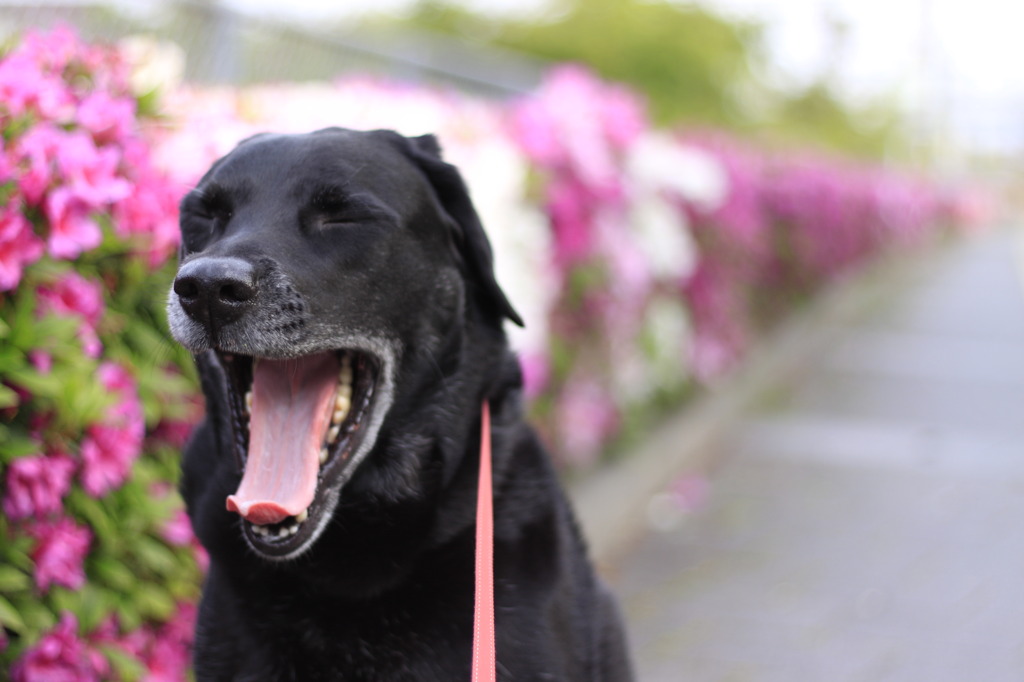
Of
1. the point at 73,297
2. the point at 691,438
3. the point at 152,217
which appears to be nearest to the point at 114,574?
the point at 73,297

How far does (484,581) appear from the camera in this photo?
216 centimetres

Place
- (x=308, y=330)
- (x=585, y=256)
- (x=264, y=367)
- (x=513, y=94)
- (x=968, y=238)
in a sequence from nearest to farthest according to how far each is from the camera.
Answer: (x=308, y=330)
(x=264, y=367)
(x=585, y=256)
(x=513, y=94)
(x=968, y=238)

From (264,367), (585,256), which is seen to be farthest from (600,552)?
(264,367)

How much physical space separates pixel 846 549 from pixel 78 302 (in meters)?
4.35

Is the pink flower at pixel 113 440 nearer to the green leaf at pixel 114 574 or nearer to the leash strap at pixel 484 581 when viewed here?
the green leaf at pixel 114 574

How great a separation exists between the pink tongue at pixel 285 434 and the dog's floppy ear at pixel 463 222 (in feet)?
1.34

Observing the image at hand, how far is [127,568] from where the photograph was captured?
9.32ft

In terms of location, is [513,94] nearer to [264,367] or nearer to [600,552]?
[600,552]

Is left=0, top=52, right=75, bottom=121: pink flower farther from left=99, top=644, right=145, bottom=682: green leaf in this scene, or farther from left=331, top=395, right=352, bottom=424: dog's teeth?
left=99, top=644, right=145, bottom=682: green leaf

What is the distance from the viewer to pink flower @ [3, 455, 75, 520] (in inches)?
95.8

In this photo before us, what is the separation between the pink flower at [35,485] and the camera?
2.43 m

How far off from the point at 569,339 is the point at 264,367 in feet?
12.2

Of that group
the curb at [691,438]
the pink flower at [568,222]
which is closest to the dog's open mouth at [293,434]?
the curb at [691,438]

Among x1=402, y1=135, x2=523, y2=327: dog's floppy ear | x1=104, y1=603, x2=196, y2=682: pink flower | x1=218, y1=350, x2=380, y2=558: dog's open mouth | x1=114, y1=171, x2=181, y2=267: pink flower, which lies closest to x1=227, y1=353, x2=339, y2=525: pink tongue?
x1=218, y1=350, x2=380, y2=558: dog's open mouth
